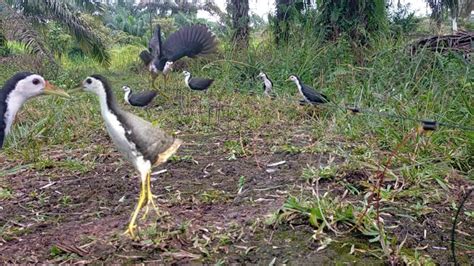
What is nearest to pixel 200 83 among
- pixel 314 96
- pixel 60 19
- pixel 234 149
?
pixel 314 96

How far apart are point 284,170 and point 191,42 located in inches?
185

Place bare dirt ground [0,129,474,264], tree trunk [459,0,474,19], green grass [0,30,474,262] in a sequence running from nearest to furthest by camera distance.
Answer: bare dirt ground [0,129,474,264] < green grass [0,30,474,262] < tree trunk [459,0,474,19]

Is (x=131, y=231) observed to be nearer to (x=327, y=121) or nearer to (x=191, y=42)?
(x=327, y=121)

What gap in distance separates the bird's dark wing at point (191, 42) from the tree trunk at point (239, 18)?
2.08 meters

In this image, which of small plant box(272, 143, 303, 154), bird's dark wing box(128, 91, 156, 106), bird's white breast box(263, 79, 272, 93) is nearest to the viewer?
small plant box(272, 143, 303, 154)

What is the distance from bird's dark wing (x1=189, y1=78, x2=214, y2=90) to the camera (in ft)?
24.9

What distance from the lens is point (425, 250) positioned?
2656 mm

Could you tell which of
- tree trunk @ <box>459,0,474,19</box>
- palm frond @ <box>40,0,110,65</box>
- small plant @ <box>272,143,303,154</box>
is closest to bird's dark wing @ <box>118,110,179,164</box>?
small plant @ <box>272,143,303,154</box>

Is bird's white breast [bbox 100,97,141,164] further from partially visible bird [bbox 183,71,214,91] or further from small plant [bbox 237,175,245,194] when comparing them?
partially visible bird [bbox 183,71,214,91]

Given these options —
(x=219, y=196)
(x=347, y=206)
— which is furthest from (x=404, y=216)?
(x=219, y=196)

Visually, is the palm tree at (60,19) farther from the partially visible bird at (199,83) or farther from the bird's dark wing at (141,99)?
the bird's dark wing at (141,99)

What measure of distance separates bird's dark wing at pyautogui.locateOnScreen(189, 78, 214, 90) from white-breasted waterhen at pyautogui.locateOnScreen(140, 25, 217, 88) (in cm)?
71

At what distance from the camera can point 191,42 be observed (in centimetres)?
825

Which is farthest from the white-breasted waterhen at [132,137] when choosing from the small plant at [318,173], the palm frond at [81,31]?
the palm frond at [81,31]
